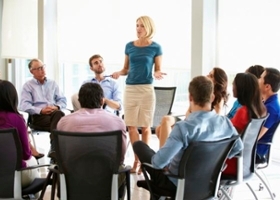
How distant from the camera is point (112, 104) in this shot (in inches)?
215

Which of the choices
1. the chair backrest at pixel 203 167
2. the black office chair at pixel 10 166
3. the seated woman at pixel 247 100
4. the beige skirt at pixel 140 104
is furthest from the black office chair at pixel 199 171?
the beige skirt at pixel 140 104

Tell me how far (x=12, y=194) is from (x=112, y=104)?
2.53 m

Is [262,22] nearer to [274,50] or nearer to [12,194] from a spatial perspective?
[274,50]

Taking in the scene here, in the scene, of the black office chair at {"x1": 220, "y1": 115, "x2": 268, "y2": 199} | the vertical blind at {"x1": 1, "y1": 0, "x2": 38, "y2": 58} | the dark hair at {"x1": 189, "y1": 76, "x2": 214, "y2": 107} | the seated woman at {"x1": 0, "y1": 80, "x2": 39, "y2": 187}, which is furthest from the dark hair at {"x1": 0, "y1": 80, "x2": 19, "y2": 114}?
the vertical blind at {"x1": 1, "y1": 0, "x2": 38, "y2": 58}

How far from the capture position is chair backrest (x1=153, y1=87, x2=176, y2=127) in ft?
18.2

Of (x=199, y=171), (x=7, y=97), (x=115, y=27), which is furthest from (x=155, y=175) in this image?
(x=115, y=27)

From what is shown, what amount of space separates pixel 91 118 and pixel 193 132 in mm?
731

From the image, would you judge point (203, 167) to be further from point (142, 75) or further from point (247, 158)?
point (142, 75)

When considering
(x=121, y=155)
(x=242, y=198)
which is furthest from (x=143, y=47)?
(x=121, y=155)

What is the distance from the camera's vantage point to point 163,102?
18.3 ft

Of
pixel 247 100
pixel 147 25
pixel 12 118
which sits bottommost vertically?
pixel 12 118

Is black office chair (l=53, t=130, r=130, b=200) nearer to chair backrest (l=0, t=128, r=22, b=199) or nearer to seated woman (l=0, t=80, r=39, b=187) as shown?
chair backrest (l=0, t=128, r=22, b=199)

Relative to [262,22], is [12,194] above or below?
below

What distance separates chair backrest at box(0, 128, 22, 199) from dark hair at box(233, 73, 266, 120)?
1667 mm
